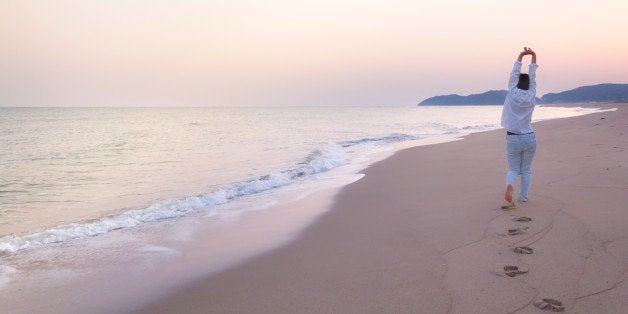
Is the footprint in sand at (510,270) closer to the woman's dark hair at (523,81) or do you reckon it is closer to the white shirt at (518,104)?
the white shirt at (518,104)

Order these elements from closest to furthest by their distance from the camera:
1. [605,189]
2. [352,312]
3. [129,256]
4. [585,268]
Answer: [352,312]
[585,268]
[129,256]
[605,189]

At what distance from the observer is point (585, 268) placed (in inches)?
134

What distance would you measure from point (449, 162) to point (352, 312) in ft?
29.6

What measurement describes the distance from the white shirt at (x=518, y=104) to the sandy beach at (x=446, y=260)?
3.66ft

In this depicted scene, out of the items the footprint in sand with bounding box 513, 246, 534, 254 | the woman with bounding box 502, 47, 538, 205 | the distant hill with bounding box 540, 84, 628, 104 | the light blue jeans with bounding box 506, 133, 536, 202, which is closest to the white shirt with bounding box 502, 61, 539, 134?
the woman with bounding box 502, 47, 538, 205

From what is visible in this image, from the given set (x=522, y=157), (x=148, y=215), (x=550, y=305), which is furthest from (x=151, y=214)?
(x=550, y=305)

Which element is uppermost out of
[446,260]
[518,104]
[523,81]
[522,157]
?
[523,81]

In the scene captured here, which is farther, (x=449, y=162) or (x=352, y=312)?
(x=449, y=162)

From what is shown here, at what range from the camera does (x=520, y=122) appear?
5691 millimetres

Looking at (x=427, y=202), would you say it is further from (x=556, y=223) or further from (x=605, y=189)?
(x=605, y=189)

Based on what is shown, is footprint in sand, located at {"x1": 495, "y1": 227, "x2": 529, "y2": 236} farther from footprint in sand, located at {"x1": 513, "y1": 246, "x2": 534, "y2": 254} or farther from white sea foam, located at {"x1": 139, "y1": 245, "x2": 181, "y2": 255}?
white sea foam, located at {"x1": 139, "y1": 245, "x2": 181, "y2": 255}

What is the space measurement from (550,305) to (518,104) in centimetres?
350

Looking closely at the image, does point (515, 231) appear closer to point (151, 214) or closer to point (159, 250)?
point (159, 250)

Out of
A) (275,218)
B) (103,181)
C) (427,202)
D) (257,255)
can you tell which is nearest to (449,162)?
(427,202)
